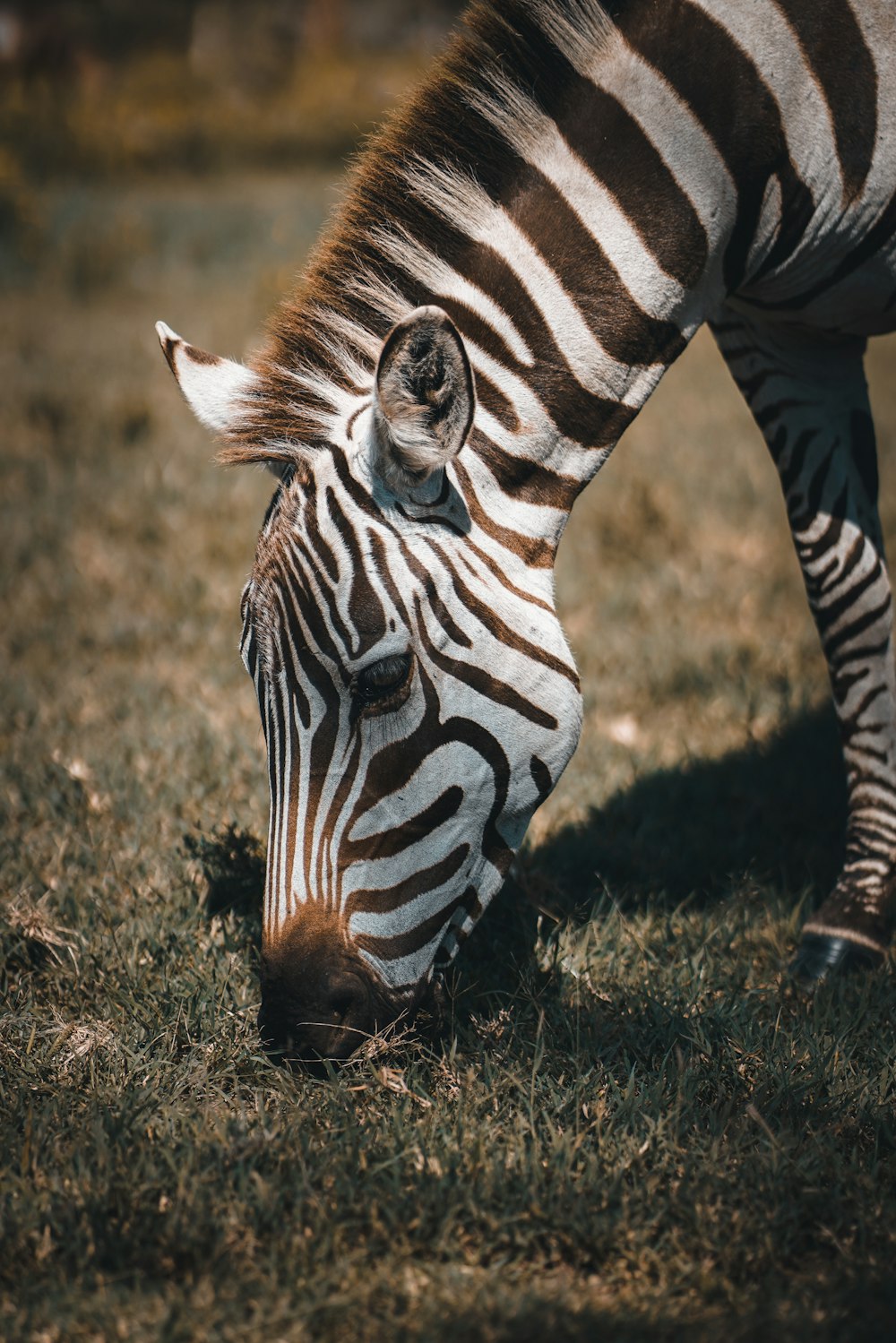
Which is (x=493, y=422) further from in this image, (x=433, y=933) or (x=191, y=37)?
(x=191, y=37)

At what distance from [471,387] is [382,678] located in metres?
0.60

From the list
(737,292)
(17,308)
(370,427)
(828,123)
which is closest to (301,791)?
(370,427)

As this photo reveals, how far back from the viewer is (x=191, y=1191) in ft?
6.91

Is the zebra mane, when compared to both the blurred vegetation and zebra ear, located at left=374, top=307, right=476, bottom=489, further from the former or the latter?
the blurred vegetation

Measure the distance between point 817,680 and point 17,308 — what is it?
32.5 ft

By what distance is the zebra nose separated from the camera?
225 centimetres

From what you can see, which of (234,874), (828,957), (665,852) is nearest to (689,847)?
(665,852)

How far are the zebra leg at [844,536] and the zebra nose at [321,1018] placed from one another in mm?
1578

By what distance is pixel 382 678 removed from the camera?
88.5 inches

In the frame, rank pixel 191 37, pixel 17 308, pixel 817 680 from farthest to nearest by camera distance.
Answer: pixel 191 37 → pixel 17 308 → pixel 817 680

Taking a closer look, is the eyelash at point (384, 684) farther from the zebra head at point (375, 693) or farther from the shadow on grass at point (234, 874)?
the shadow on grass at point (234, 874)

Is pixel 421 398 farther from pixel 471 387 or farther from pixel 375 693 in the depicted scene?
pixel 375 693

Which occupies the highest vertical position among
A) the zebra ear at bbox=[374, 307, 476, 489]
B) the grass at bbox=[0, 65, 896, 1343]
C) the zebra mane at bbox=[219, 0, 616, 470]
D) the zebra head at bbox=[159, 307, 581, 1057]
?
the zebra mane at bbox=[219, 0, 616, 470]

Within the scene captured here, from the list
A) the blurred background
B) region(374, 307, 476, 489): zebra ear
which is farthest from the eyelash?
the blurred background
